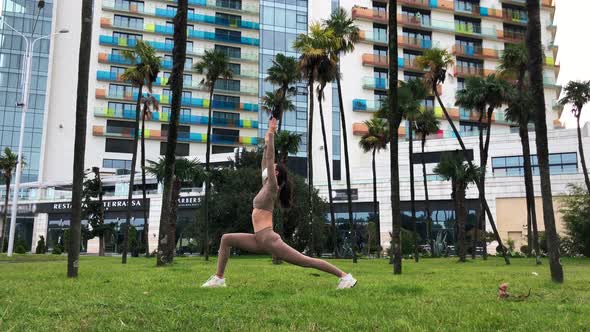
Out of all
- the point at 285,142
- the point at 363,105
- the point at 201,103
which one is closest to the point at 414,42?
the point at 363,105

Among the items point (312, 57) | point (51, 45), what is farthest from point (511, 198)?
point (51, 45)

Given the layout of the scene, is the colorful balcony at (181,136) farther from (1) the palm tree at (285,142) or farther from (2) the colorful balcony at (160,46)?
(1) the palm tree at (285,142)

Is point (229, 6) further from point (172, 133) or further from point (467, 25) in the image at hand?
point (172, 133)

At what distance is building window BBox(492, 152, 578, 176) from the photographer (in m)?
53.3

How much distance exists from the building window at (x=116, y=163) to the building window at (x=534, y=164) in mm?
46335

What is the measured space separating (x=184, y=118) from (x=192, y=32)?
12.2m

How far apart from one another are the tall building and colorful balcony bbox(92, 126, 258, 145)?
1172 centimetres

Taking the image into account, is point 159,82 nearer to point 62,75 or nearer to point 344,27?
point 62,75

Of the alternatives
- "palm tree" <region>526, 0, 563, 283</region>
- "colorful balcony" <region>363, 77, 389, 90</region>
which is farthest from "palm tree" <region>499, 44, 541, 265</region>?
"colorful balcony" <region>363, 77, 389, 90</region>

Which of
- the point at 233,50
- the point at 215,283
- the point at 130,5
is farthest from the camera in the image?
the point at 233,50

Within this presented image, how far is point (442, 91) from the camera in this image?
2749 inches

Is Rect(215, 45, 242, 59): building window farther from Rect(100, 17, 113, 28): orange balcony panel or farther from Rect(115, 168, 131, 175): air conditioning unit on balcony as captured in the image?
Rect(115, 168, 131, 175): air conditioning unit on balcony

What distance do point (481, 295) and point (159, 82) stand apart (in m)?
70.1

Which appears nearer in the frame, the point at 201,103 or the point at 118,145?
the point at 118,145
